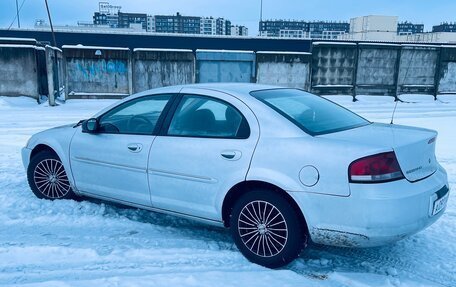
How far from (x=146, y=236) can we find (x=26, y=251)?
1.05m

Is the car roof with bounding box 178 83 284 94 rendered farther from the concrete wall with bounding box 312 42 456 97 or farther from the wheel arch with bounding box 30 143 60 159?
the concrete wall with bounding box 312 42 456 97

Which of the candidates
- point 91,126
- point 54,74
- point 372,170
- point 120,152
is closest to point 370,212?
point 372,170

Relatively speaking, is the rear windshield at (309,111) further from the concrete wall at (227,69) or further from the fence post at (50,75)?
the concrete wall at (227,69)

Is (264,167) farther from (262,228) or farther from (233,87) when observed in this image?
(233,87)

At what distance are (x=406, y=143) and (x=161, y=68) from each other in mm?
12609

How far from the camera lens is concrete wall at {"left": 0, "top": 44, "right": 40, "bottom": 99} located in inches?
520

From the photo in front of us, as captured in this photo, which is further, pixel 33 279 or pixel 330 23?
pixel 330 23

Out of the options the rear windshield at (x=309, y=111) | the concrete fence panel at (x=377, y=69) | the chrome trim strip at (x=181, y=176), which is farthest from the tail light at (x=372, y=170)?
the concrete fence panel at (x=377, y=69)

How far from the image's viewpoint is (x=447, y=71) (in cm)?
1714

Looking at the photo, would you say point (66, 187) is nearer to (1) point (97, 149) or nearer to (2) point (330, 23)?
(1) point (97, 149)

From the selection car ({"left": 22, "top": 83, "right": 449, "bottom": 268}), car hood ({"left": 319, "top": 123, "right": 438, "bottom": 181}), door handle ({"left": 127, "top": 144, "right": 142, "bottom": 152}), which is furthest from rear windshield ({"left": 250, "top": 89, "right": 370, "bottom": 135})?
door handle ({"left": 127, "top": 144, "right": 142, "bottom": 152})

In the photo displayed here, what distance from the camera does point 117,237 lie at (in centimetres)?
401

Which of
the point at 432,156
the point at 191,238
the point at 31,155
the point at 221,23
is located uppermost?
the point at 221,23

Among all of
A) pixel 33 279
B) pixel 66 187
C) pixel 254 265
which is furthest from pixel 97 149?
pixel 254 265
